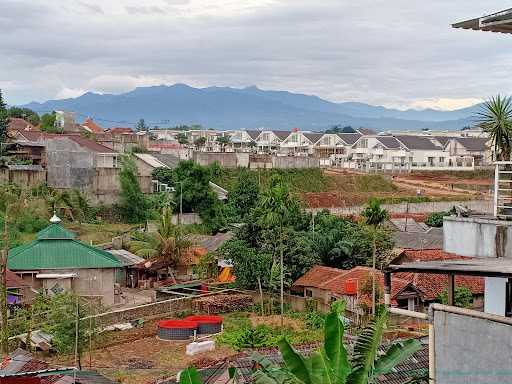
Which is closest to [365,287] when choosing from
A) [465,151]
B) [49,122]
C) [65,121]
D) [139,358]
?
[139,358]

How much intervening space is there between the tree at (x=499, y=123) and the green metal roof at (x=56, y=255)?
62.0 feet

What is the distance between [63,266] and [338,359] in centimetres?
2163

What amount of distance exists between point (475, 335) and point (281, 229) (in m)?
20.3

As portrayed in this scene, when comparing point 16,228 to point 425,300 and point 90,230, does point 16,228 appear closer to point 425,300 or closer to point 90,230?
point 90,230

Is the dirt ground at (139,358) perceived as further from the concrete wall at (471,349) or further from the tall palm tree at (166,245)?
the concrete wall at (471,349)

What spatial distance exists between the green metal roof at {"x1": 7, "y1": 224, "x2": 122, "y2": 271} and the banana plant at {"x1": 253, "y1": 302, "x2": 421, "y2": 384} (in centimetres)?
2074

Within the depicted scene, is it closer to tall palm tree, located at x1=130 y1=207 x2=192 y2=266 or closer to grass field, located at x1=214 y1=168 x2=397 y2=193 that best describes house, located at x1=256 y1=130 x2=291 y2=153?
grass field, located at x1=214 y1=168 x2=397 y2=193

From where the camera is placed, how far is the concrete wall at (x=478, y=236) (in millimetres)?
9039

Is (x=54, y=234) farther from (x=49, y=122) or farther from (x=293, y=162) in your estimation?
(x=49, y=122)

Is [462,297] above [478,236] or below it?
below

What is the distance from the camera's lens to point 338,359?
7184mm

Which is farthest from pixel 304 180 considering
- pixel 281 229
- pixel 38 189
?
pixel 281 229

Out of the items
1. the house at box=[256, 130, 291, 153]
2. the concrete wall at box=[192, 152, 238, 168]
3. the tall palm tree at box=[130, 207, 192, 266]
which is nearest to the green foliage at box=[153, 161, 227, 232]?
the tall palm tree at box=[130, 207, 192, 266]

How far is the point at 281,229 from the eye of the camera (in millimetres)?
27562
